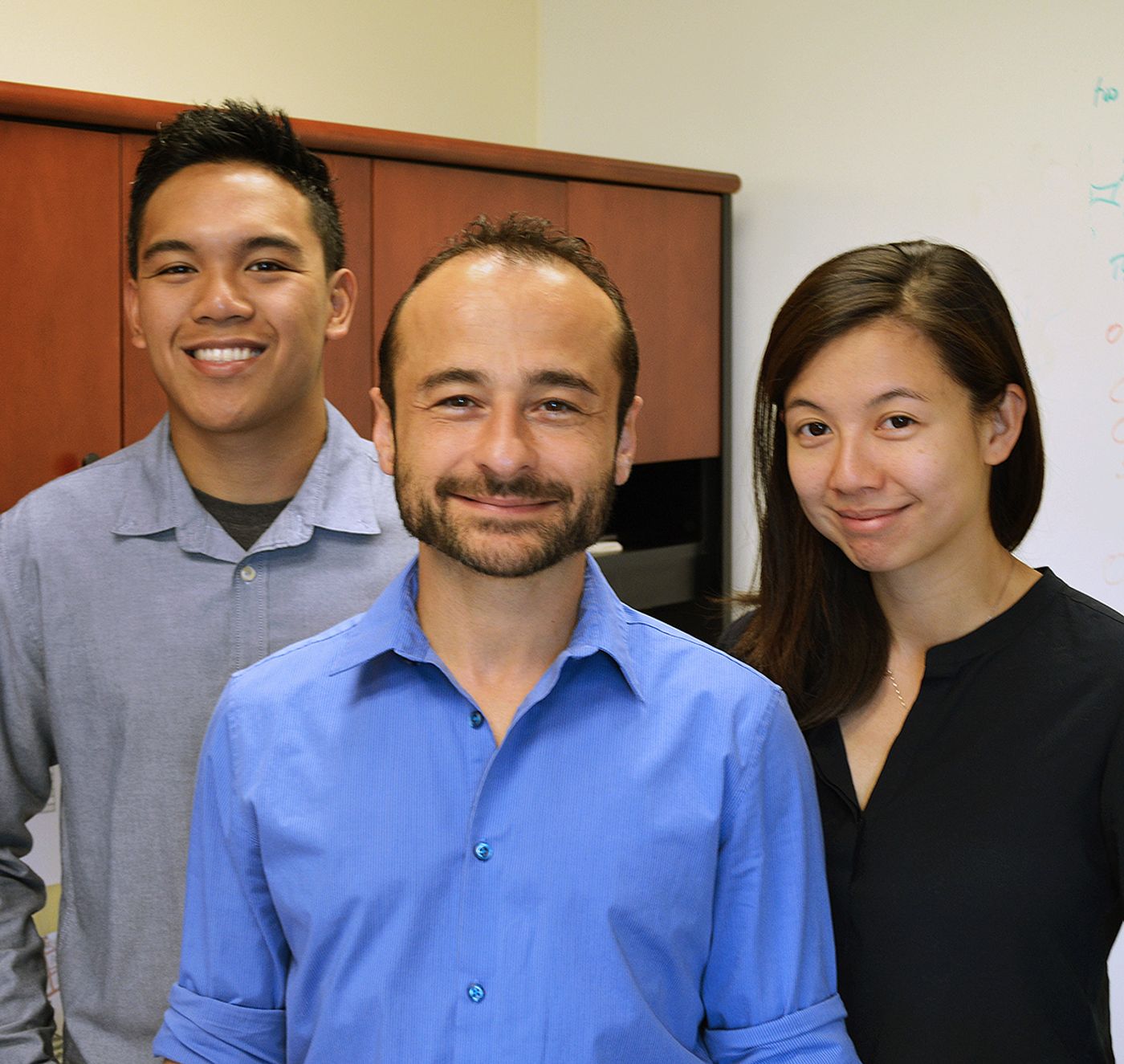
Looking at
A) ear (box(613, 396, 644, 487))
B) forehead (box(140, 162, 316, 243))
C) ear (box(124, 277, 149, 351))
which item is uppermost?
forehead (box(140, 162, 316, 243))

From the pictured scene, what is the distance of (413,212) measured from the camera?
102 inches

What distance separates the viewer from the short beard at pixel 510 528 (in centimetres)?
118

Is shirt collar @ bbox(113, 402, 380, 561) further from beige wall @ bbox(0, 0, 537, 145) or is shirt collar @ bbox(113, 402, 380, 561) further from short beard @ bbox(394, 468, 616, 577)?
beige wall @ bbox(0, 0, 537, 145)

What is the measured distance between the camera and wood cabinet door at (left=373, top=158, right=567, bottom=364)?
101 inches

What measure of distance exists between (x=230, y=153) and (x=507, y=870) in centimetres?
96

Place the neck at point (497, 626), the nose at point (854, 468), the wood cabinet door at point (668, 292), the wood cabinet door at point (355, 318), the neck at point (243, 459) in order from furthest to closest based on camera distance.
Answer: the wood cabinet door at point (668, 292)
the wood cabinet door at point (355, 318)
the neck at point (243, 459)
the nose at point (854, 468)
the neck at point (497, 626)

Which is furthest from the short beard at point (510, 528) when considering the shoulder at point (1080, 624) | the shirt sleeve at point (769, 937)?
the shoulder at point (1080, 624)

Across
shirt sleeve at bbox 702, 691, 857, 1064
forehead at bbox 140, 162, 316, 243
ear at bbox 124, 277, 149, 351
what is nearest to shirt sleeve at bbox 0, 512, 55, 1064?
ear at bbox 124, 277, 149, 351

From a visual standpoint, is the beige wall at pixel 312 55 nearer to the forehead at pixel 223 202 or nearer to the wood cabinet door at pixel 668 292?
the wood cabinet door at pixel 668 292

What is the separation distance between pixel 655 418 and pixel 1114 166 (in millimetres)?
1086

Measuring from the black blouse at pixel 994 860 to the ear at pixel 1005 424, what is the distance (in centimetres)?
20

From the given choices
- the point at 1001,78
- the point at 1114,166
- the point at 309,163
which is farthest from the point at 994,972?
the point at 1001,78

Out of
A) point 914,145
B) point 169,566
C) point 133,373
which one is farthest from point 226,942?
point 914,145

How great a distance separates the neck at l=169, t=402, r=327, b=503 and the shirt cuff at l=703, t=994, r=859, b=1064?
0.84 metres
